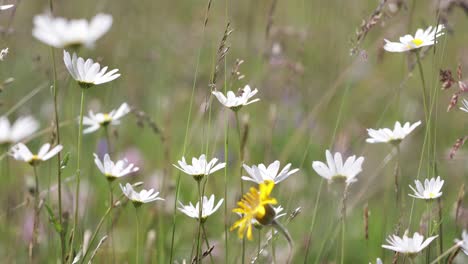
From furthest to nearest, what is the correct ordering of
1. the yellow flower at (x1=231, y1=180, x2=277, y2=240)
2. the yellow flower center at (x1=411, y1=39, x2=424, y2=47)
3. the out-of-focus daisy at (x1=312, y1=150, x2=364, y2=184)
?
the yellow flower center at (x1=411, y1=39, x2=424, y2=47), the out-of-focus daisy at (x1=312, y1=150, x2=364, y2=184), the yellow flower at (x1=231, y1=180, x2=277, y2=240)

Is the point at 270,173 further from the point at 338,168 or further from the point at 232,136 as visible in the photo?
the point at 232,136

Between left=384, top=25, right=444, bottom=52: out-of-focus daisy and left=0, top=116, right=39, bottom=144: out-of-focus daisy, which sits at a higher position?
left=384, top=25, right=444, bottom=52: out-of-focus daisy

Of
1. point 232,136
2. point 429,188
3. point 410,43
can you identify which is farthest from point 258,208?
point 232,136

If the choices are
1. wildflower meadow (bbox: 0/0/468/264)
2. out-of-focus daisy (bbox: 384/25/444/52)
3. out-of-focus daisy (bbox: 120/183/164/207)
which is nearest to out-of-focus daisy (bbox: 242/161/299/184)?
wildflower meadow (bbox: 0/0/468/264)

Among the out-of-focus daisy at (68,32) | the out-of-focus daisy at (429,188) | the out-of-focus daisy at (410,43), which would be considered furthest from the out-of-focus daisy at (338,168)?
the out-of-focus daisy at (68,32)

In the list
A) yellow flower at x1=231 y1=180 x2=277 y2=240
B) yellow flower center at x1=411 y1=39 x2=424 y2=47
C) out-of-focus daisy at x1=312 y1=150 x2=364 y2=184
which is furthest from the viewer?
yellow flower center at x1=411 y1=39 x2=424 y2=47

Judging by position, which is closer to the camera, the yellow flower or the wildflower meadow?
the yellow flower

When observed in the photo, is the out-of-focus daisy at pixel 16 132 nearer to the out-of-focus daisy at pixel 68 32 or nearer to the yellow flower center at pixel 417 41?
the out-of-focus daisy at pixel 68 32

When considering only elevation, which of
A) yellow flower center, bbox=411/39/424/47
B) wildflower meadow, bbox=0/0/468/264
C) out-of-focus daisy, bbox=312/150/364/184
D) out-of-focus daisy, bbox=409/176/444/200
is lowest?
wildflower meadow, bbox=0/0/468/264

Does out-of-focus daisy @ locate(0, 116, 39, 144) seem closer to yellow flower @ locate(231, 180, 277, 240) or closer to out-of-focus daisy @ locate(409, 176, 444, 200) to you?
yellow flower @ locate(231, 180, 277, 240)
